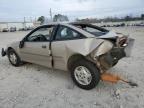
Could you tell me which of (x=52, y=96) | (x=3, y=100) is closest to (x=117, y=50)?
(x=52, y=96)

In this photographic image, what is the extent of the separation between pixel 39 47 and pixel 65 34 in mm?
991

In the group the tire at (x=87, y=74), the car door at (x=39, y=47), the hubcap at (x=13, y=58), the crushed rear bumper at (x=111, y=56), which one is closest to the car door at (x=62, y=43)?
the car door at (x=39, y=47)

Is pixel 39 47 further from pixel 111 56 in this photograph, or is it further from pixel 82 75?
pixel 111 56

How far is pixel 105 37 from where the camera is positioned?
4223 millimetres

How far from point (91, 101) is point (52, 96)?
0.91m

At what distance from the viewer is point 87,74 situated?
14.0ft

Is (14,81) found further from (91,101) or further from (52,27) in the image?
(91,101)

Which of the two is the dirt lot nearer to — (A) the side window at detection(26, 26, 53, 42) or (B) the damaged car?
(B) the damaged car

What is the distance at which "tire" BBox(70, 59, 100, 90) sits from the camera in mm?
4133

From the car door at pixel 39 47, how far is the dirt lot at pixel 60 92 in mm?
503

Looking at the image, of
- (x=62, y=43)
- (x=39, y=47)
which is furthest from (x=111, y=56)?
(x=39, y=47)

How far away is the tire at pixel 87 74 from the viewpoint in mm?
4133

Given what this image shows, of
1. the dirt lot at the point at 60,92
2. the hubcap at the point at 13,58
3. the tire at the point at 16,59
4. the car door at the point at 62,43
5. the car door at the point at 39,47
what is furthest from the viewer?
the hubcap at the point at 13,58

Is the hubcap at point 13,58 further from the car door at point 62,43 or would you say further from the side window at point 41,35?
the car door at point 62,43
